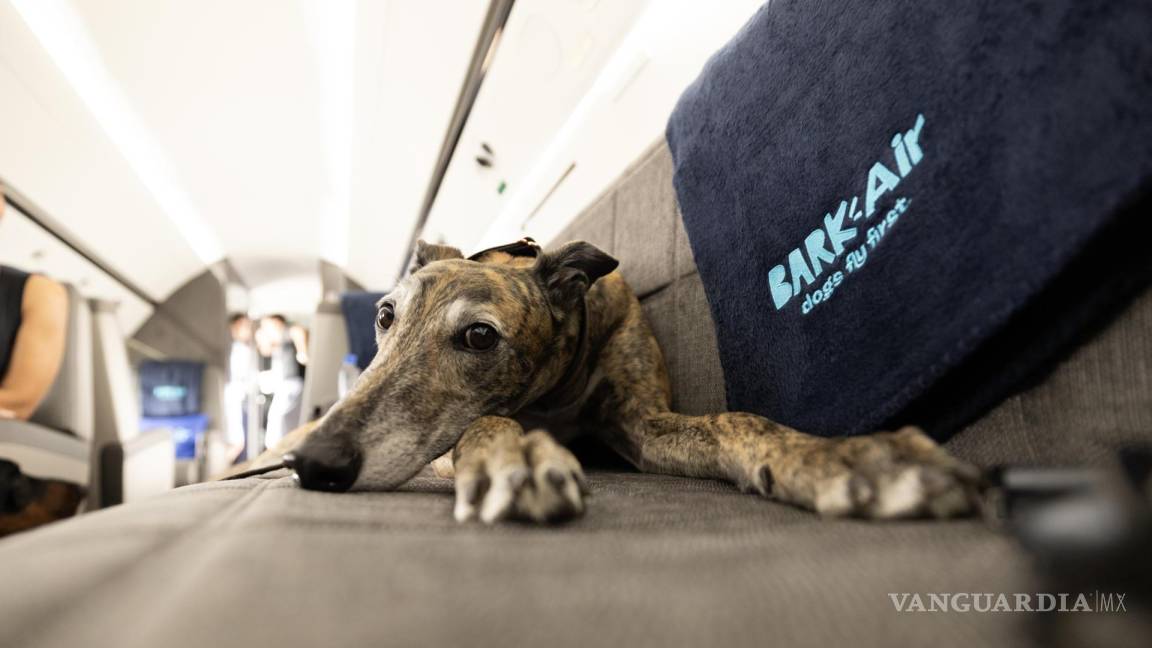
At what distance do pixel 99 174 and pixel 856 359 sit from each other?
7811mm

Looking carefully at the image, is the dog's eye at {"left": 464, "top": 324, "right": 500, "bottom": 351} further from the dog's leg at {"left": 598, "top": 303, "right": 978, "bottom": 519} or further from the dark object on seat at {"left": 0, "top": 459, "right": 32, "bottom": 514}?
the dark object on seat at {"left": 0, "top": 459, "right": 32, "bottom": 514}

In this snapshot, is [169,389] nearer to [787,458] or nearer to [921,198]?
[787,458]

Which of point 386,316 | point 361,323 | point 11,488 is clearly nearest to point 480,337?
point 386,316

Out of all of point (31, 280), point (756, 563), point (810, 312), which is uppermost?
point (31, 280)

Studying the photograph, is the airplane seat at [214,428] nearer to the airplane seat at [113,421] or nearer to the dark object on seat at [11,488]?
the airplane seat at [113,421]

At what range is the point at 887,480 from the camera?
2.10 ft

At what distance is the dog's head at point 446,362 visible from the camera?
3.31 feet

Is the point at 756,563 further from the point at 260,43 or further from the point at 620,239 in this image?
the point at 260,43

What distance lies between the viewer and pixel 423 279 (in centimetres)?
138

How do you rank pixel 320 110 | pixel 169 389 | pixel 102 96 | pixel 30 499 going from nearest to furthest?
1. pixel 30 499
2. pixel 102 96
3. pixel 320 110
4. pixel 169 389

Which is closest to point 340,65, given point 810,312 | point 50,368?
point 50,368

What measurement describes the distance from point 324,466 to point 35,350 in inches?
109

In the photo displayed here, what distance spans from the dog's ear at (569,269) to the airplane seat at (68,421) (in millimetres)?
2612

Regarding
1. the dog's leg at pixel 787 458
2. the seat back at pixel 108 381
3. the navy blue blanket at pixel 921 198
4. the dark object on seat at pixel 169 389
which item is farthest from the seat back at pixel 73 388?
the dark object on seat at pixel 169 389
